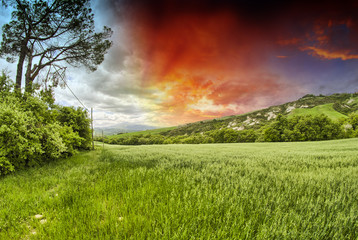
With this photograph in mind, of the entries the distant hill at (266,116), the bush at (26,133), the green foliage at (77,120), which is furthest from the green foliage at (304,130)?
the bush at (26,133)

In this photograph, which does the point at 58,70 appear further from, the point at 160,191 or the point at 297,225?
the point at 297,225

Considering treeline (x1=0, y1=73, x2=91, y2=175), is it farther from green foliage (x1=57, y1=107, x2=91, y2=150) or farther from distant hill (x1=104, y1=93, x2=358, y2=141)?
distant hill (x1=104, y1=93, x2=358, y2=141)

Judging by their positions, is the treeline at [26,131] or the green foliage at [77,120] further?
the green foliage at [77,120]

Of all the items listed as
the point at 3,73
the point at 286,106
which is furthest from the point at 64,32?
the point at 286,106

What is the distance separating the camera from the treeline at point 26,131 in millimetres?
5637

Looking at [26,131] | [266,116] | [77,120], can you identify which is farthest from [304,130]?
[266,116]

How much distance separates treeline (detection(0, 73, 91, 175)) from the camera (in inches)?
222

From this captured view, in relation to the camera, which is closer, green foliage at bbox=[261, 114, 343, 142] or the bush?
the bush

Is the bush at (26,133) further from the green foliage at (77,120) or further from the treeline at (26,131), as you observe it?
the green foliage at (77,120)

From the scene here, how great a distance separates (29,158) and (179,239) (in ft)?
31.3

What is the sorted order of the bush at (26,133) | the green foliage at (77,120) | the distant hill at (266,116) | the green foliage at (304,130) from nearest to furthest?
1. the bush at (26,133)
2. the green foliage at (77,120)
3. the green foliage at (304,130)
4. the distant hill at (266,116)

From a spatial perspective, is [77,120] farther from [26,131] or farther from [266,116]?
[266,116]

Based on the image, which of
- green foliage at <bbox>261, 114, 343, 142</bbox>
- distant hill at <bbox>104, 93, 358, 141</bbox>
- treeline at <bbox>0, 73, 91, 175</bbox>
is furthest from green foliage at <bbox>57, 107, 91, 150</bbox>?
distant hill at <bbox>104, 93, 358, 141</bbox>

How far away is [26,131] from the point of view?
6090 millimetres
